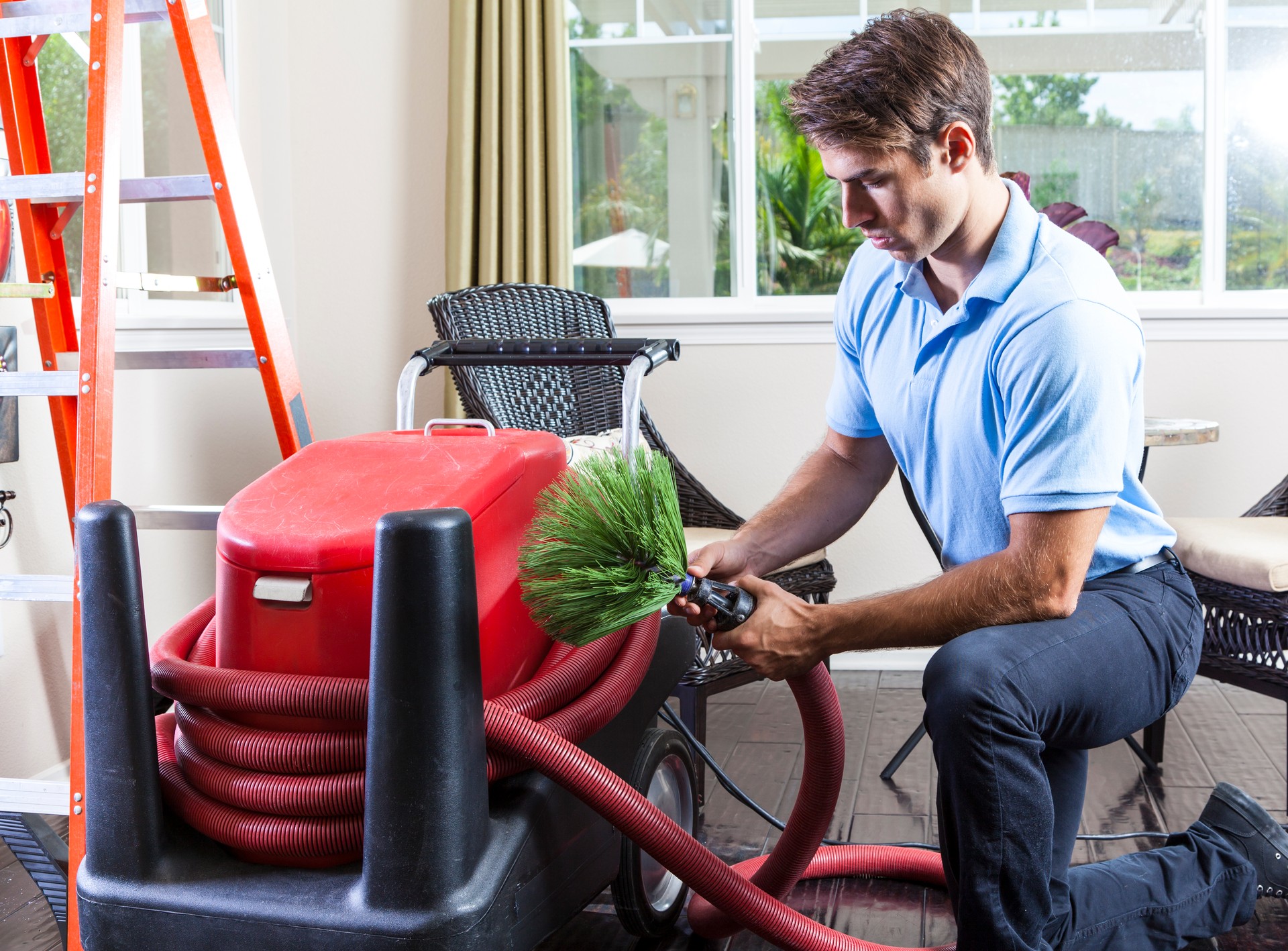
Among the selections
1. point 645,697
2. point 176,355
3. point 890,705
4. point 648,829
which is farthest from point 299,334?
point 648,829

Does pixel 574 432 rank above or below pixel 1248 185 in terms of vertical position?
below

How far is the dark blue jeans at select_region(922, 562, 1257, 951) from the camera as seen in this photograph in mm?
1153

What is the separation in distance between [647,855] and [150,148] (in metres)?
2.26

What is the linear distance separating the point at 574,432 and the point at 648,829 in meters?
1.59

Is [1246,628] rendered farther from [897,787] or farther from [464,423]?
[464,423]

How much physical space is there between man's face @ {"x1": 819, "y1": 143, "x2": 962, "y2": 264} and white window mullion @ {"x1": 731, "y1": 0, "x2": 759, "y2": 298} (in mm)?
1866

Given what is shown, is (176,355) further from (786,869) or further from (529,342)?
(786,869)

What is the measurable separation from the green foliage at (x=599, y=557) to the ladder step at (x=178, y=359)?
0.87m

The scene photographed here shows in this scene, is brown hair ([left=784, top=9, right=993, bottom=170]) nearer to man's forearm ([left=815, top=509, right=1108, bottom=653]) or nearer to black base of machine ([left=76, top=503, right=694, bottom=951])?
man's forearm ([left=815, top=509, right=1108, bottom=653])

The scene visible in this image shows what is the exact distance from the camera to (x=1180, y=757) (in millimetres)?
2336

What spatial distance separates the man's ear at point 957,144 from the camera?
4.17ft

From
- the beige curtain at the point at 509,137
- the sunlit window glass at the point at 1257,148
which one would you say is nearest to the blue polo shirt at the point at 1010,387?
the beige curtain at the point at 509,137

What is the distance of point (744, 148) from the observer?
3141 mm

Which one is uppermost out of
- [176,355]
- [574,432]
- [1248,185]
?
[1248,185]
